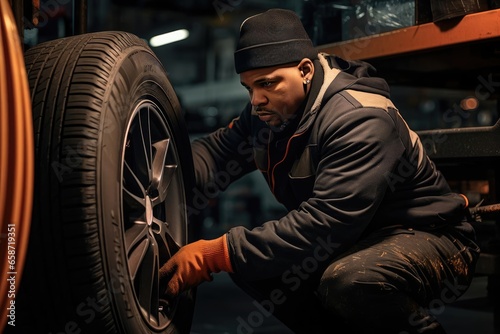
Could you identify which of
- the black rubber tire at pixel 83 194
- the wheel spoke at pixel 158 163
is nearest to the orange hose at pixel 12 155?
the black rubber tire at pixel 83 194

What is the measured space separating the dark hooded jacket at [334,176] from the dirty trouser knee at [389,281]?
2.4 inches

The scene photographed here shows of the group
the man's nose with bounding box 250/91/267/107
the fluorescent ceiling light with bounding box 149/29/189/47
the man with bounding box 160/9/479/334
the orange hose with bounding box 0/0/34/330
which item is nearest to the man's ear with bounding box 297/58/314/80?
the man with bounding box 160/9/479/334

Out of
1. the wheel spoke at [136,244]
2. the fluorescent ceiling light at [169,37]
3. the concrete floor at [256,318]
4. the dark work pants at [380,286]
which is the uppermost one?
the fluorescent ceiling light at [169,37]

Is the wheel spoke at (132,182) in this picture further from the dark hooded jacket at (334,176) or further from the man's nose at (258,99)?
the man's nose at (258,99)

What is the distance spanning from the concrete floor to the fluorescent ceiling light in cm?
1251

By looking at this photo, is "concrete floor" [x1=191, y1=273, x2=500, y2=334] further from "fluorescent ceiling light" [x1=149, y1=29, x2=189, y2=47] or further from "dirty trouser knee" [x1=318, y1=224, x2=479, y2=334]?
"fluorescent ceiling light" [x1=149, y1=29, x2=189, y2=47]

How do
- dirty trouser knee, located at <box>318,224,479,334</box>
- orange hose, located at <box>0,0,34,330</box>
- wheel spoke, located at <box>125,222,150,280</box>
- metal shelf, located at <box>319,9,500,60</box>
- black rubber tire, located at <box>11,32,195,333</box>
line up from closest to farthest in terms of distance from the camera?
orange hose, located at <box>0,0,34,330</box> < black rubber tire, located at <box>11,32,195,333</box> < wheel spoke, located at <box>125,222,150,280</box> < dirty trouser knee, located at <box>318,224,479,334</box> < metal shelf, located at <box>319,9,500,60</box>

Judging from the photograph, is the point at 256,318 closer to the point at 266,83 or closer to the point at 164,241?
the point at 164,241

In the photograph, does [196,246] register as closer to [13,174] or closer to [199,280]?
[199,280]

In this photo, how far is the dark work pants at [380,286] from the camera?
1864 mm

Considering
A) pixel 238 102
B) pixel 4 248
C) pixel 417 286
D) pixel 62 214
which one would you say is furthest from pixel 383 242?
pixel 238 102

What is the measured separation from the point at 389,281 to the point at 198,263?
1.68ft

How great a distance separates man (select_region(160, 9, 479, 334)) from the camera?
1825mm

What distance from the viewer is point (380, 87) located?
2088mm
